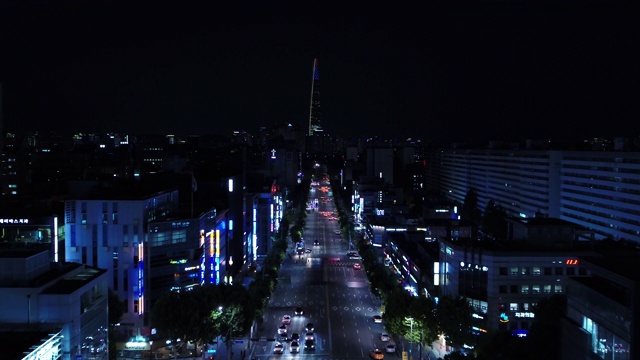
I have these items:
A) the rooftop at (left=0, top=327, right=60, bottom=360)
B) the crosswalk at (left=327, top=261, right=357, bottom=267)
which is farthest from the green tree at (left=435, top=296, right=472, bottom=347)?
the crosswalk at (left=327, top=261, right=357, bottom=267)

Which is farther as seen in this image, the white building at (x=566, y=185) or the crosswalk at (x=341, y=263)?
the crosswalk at (x=341, y=263)

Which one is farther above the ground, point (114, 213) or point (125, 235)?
point (114, 213)

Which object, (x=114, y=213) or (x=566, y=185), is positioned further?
(x=566, y=185)

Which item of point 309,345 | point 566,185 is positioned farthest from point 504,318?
point 566,185

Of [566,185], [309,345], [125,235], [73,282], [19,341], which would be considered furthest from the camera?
[566,185]

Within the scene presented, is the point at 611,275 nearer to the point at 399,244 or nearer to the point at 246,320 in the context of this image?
the point at 246,320

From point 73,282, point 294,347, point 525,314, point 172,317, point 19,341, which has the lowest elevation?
point 294,347

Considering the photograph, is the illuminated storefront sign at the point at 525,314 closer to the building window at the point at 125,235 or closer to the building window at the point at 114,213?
the building window at the point at 125,235

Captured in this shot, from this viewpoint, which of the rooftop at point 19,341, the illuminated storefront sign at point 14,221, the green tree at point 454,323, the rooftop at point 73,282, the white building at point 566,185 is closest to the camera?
the rooftop at point 19,341

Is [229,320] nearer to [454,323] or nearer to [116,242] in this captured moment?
[116,242]

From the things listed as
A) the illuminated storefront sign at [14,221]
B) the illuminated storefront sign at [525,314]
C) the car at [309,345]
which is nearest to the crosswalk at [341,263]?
the car at [309,345]
